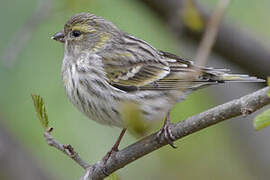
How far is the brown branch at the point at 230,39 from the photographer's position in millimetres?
6223

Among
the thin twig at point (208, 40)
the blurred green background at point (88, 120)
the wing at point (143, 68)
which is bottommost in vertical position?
the blurred green background at point (88, 120)

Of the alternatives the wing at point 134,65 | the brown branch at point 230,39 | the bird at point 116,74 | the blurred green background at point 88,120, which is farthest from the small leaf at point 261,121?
the brown branch at point 230,39

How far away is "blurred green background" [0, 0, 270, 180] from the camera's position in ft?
21.3

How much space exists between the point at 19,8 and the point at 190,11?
139 inches

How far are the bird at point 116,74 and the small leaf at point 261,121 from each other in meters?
1.40

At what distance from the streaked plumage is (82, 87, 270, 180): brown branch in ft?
1.46

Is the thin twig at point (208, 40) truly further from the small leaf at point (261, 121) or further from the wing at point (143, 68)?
the wing at point (143, 68)

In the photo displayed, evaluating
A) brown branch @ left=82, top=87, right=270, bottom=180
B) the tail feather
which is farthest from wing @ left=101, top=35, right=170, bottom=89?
brown branch @ left=82, top=87, right=270, bottom=180

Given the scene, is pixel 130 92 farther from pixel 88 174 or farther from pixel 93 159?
pixel 93 159

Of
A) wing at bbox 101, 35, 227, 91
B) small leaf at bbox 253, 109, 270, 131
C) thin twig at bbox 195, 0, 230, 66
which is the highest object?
thin twig at bbox 195, 0, 230, 66

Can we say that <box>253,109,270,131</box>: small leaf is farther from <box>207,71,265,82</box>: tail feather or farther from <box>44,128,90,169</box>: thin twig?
<box>207,71,265,82</box>: tail feather

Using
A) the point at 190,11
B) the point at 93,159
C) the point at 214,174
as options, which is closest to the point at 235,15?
the point at 214,174

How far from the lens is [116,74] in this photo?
508cm

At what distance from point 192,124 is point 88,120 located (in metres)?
3.57
